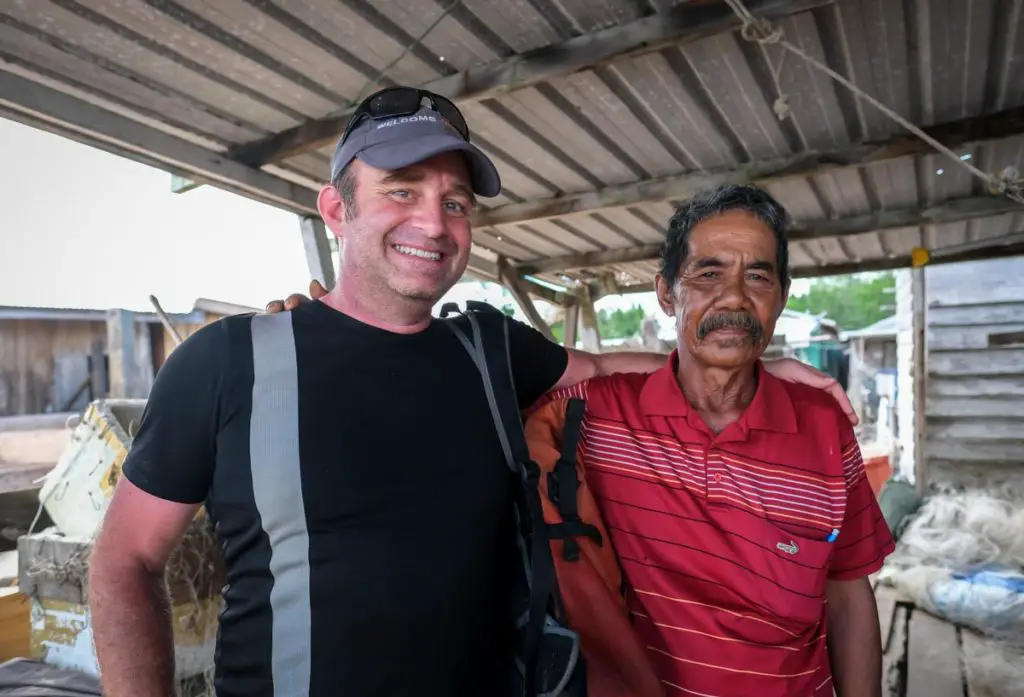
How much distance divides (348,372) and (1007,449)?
24.8 ft

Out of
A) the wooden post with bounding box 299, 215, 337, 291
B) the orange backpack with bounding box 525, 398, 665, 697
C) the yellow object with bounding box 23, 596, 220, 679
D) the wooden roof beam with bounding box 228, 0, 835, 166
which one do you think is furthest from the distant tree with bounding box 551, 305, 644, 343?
the orange backpack with bounding box 525, 398, 665, 697

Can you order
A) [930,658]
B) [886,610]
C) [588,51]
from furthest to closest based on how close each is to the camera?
[886,610]
[930,658]
[588,51]

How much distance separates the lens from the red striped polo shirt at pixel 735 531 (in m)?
1.51

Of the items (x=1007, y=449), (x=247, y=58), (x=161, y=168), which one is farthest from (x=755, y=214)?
(x=1007, y=449)

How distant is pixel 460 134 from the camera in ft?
5.10

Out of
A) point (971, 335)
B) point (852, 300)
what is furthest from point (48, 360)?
point (852, 300)

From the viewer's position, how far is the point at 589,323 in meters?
6.62

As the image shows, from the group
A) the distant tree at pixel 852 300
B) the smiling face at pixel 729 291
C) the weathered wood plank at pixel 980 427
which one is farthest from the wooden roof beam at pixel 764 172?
the distant tree at pixel 852 300

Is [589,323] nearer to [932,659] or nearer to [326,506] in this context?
[932,659]

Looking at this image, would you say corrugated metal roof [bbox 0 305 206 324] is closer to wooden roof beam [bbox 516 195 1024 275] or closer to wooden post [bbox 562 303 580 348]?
wooden post [bbox 562 303 580 348]

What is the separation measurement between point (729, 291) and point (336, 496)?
1.16m

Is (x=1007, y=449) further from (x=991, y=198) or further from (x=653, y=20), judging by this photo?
(x=653, y=20)

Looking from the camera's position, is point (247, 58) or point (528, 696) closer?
point (528, 696)

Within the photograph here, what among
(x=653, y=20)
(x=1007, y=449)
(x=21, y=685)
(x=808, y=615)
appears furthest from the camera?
(x=1007, y=449)
